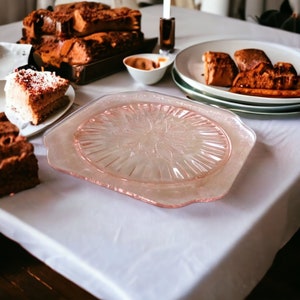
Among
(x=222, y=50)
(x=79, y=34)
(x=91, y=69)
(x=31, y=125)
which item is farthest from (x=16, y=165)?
(x=222, y=50)

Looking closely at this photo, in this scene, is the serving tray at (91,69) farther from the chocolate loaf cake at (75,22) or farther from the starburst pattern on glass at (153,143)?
the starburst pattern on glass at (153,143)

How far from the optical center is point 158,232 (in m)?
0.62

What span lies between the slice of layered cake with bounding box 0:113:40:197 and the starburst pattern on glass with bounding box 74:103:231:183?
3.7 inches

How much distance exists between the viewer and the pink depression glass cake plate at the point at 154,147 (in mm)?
688

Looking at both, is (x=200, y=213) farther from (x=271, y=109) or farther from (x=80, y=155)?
(x=271, y=109)

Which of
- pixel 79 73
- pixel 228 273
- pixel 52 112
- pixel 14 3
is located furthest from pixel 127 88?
pixel 14 3

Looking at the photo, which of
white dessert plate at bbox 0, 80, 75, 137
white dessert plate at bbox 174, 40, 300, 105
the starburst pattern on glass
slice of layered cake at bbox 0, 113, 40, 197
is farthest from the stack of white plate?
slice of layered cake at bbox 0, 113, 40, 197

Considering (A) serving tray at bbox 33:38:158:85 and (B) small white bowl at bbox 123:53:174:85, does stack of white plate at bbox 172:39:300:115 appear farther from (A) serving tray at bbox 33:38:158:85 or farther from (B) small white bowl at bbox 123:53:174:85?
(A) serving tray at bbox 33:38:158:85

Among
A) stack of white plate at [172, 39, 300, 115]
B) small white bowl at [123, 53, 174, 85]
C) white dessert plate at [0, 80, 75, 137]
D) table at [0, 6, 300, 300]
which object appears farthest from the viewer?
small white bowl at [123, 53, 174, 85]

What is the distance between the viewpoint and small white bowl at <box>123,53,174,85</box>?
1049 mm

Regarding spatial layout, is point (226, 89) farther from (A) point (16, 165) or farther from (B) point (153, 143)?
(A) point (16, 165)

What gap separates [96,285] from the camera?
0.55 m

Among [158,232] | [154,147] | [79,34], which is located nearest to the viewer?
[158,232]

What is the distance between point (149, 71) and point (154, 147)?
0.31m
